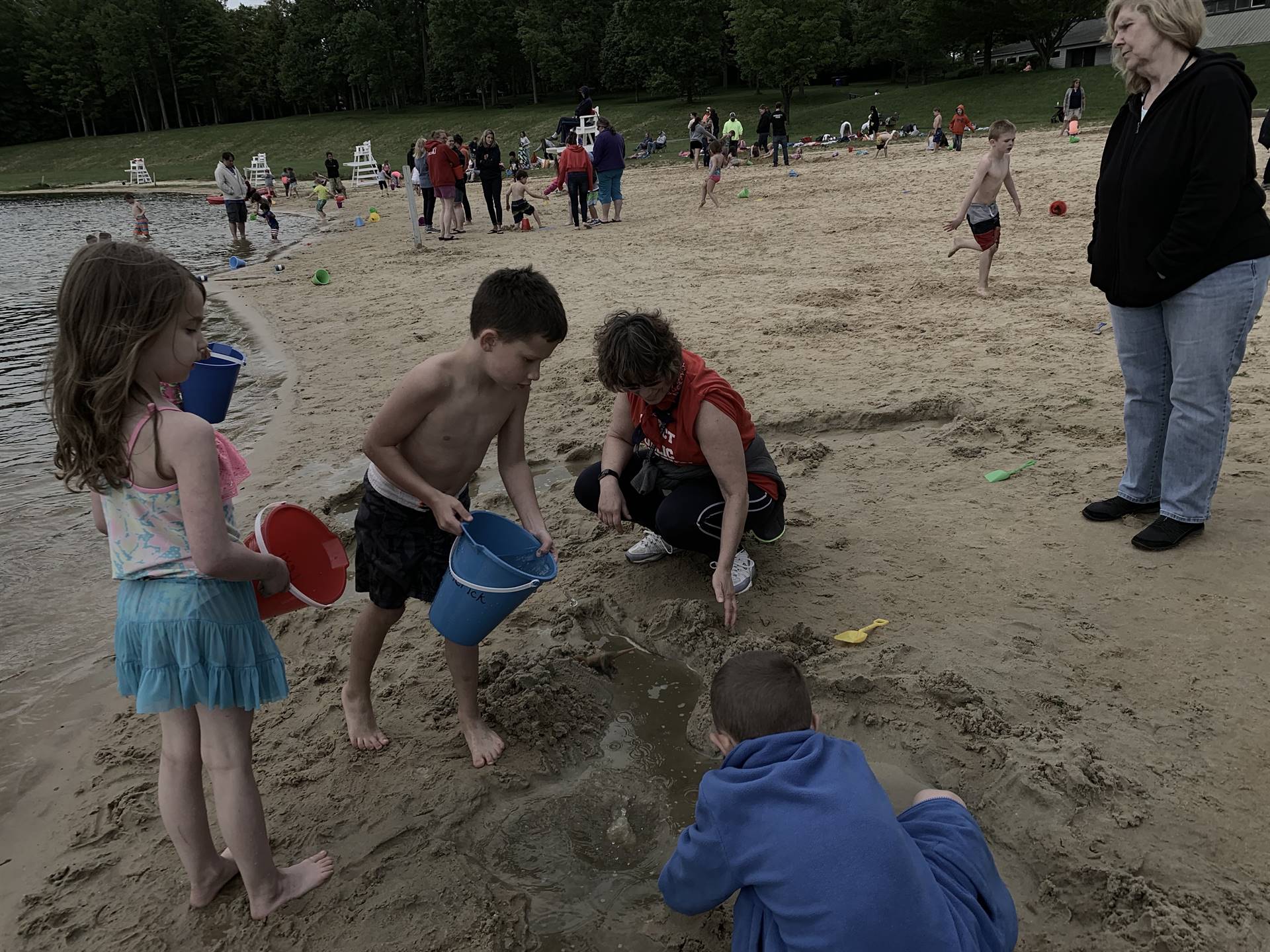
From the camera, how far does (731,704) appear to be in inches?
70.7

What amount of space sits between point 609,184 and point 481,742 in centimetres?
1336

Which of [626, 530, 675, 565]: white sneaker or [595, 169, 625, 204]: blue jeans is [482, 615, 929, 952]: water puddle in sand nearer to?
[626, 530, 675, 565]: white sneaker

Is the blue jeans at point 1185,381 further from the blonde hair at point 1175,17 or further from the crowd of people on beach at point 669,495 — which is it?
the blonde hair at point 1175,17

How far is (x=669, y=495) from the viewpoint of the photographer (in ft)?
11.6

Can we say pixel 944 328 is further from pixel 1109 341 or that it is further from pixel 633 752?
pixel 633 752

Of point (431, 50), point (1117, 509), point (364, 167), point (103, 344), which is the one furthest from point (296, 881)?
point (431, 50)

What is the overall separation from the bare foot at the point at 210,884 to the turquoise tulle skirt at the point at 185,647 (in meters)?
0.54

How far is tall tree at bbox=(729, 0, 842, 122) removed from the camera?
38.8m

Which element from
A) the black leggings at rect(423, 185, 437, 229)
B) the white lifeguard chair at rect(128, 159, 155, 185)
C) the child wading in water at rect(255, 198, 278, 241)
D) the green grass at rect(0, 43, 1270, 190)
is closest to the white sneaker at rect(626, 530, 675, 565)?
the black leggings at rect(423, 185, 437, 229)

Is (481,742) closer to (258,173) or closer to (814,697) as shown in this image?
(814,697)

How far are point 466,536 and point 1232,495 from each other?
3.38m

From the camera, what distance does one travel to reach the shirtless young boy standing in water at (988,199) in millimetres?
7320

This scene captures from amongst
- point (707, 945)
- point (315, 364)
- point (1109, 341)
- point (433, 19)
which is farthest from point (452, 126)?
point (707, 945)

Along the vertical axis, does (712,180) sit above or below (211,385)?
above
